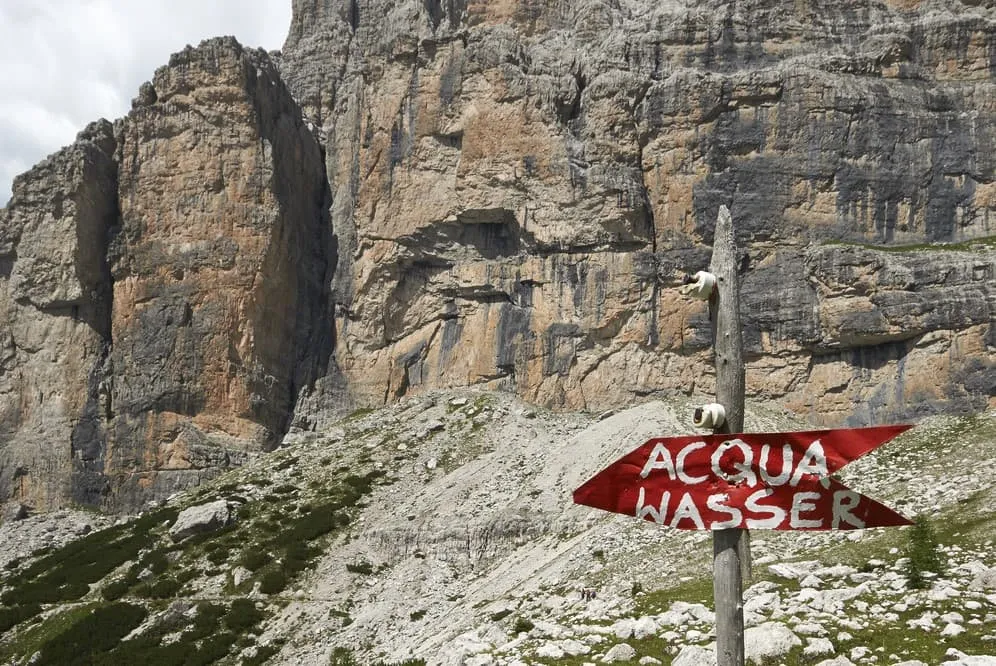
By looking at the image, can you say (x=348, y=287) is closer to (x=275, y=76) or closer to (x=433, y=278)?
(x=433, y=278)

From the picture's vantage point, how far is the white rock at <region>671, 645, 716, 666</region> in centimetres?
1406

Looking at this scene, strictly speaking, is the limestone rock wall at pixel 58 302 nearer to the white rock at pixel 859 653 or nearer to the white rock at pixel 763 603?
the white rock at pixel 763 603

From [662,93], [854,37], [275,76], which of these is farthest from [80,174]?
[854,37]

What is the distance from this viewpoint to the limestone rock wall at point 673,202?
51.4m

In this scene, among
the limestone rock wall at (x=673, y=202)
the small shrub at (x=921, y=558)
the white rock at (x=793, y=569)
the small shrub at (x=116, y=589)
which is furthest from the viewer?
the limestone rock wall at (x=673, y=202)

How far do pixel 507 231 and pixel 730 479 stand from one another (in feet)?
190

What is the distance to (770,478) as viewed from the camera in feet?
19.0

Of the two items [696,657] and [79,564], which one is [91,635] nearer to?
[79,564]

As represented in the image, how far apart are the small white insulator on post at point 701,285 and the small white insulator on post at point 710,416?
3.22ft

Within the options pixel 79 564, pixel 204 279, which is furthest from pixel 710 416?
pixel 204 279

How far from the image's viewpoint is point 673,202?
57.7 meters

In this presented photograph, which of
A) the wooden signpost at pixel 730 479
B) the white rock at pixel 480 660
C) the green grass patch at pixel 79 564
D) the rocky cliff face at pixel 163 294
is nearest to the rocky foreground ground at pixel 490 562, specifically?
the white rock at pixel 480 660

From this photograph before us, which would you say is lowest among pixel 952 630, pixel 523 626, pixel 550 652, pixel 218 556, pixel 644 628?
pixel 218 556

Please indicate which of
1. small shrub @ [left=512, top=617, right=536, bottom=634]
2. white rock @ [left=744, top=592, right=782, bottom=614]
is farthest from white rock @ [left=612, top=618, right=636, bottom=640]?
small shrub @ [left=512, top=617, right=536, bottom=634]
